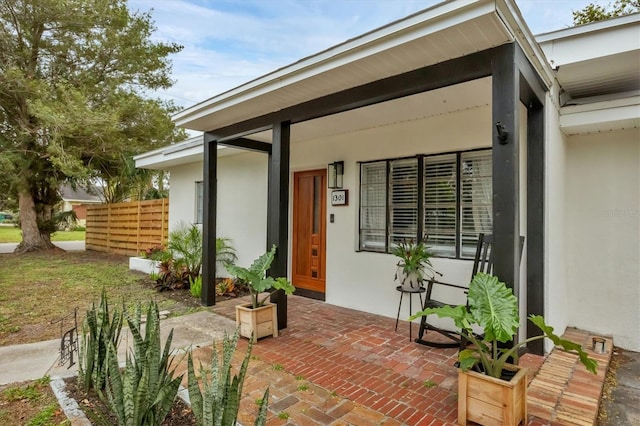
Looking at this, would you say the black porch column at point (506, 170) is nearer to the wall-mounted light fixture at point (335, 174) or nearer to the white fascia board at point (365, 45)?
the white fascia board at point (365, 45)

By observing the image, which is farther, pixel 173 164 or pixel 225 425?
pixel 173 164

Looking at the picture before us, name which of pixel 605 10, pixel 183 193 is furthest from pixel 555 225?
pixel 183 193

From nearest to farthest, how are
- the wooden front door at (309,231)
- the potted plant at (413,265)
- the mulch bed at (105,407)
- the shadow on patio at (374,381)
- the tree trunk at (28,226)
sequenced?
the mulch bed at (105,407)
the shadow on patio at (374,381)
the potted plant at (413,265)
the wooden front door at (309,231)
the tree trunk at (28,226)

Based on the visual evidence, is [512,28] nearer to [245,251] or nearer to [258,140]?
[258,140]

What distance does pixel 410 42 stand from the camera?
8.95 feet

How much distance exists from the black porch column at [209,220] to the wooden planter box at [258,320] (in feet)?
5.19

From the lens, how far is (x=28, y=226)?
12.2 metres

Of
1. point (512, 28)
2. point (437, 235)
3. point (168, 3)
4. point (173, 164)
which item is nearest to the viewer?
point (512, 28)

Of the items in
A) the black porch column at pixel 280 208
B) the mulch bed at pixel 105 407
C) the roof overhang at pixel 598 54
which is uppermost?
the roof overhang at pixel 598 54

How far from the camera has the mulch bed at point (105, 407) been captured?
2.25m

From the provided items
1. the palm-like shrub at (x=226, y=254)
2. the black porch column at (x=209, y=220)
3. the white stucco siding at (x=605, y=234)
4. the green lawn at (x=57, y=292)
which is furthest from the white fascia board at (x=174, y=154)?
the white stucco siding at (x=605, y=234)

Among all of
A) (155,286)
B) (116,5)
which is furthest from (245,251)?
(116,5)

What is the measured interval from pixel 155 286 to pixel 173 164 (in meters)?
3.53

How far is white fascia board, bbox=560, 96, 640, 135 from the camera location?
3.50 meters
